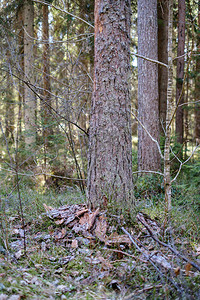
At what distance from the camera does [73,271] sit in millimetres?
2398

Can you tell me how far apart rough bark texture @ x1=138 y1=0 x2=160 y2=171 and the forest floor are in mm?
3232

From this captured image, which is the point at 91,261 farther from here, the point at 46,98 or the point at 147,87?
the point at 147,87

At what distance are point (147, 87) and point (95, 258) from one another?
557cm

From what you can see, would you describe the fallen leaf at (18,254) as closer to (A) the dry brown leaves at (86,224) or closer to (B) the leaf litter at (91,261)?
(B) the leaf litter at (91,261)

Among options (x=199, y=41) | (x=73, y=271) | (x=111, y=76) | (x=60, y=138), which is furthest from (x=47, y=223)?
(x=199, y=41)

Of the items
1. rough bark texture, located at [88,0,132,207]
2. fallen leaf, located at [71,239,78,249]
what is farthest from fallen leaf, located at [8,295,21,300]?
rough bark texture, located at [88,0,132,207]

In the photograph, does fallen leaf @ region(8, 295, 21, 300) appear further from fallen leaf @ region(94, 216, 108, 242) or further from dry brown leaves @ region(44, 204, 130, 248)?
fallen leaf @ region(94, 216, 108, 242)

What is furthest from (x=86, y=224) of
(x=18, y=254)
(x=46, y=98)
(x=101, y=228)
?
(x=46, y=98)

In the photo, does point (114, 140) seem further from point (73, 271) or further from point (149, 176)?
point (149, 176)

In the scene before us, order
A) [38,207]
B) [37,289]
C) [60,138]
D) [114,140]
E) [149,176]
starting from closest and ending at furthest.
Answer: [37,289], [114,140], [38,207], [149,176], [60,138]

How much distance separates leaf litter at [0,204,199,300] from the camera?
2027mm

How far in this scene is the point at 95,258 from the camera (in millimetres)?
2568

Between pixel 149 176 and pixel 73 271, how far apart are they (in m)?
4.32

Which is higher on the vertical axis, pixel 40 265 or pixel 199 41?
pixel 199 41
